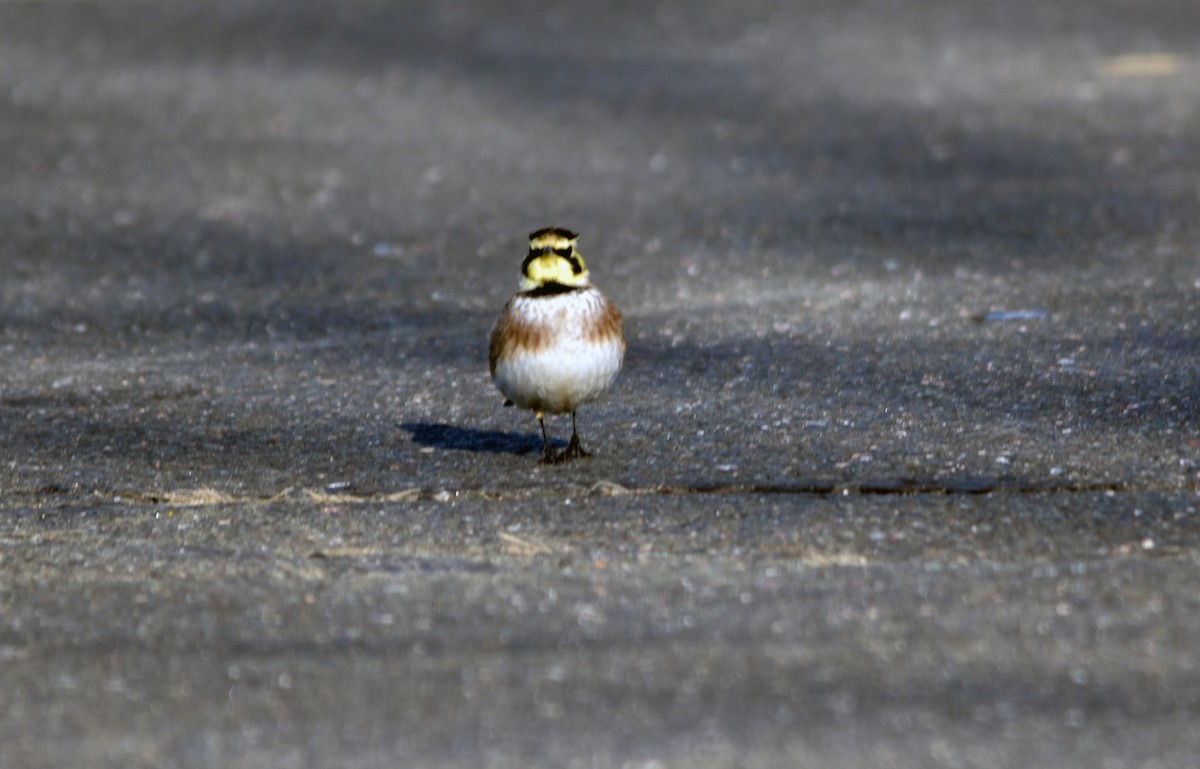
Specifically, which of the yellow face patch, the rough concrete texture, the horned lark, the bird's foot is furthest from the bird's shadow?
the yellow face patch

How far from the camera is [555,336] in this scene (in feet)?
20.0

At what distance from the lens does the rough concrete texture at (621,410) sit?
13.9 feet

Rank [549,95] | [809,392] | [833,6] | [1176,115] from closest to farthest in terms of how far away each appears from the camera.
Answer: [809,392], [1176,115], [549,95], [833,6]

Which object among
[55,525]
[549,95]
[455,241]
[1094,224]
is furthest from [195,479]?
[549,95]

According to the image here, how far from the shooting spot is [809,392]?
7.16 m

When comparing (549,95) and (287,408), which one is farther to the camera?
(549,95)

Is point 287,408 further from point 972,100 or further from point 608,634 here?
point 972,100

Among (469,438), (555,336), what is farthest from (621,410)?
(555,336)

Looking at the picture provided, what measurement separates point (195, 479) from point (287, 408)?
3.24ft

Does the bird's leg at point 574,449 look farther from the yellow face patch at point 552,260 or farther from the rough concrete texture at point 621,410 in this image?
the yellow face patch at point 552,260

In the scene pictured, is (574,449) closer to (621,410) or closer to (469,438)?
(469,438)

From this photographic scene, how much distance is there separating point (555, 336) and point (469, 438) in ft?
2.61

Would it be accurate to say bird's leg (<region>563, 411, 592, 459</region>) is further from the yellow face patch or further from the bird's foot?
the yellow face patch

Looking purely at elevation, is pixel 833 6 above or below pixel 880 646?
above
